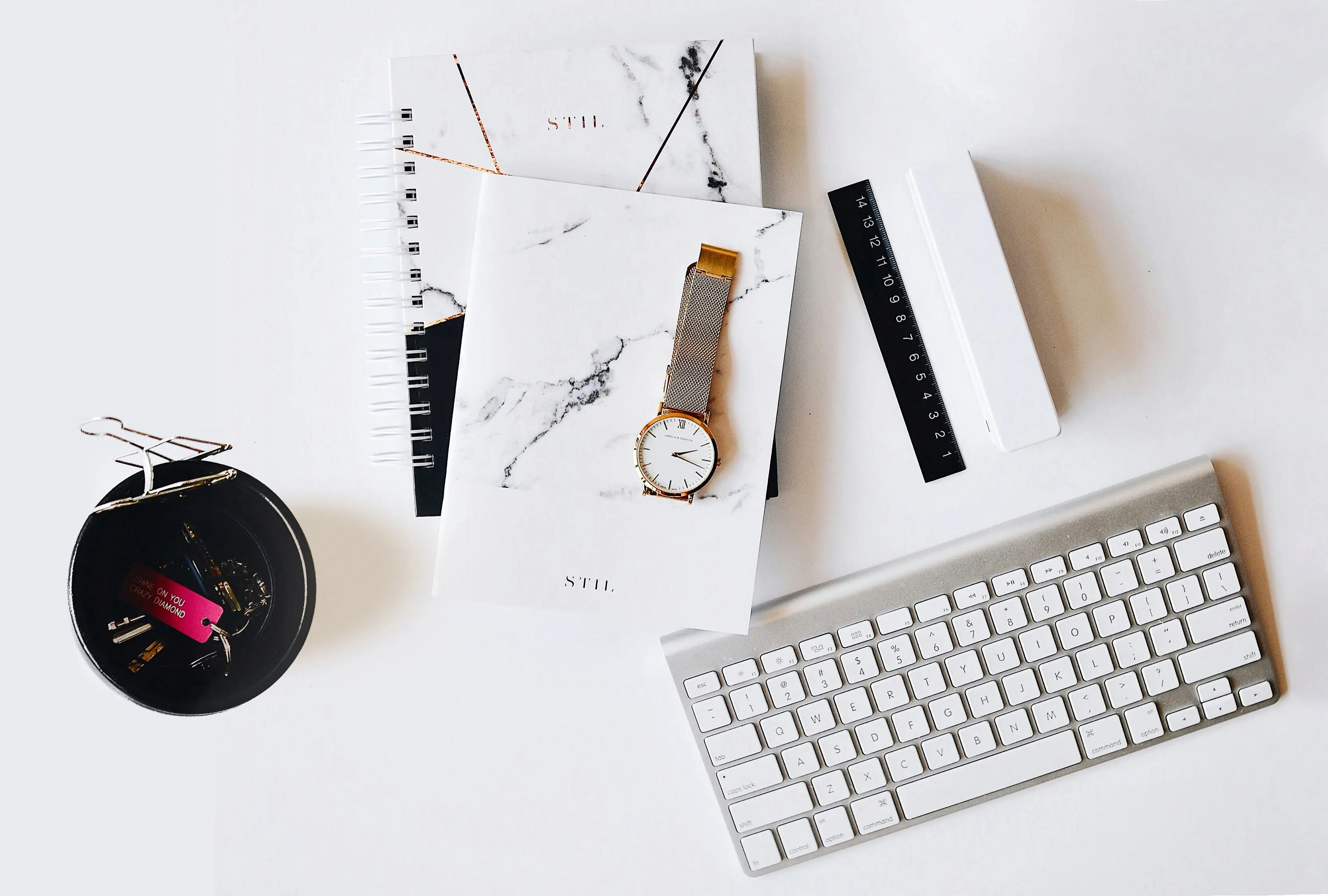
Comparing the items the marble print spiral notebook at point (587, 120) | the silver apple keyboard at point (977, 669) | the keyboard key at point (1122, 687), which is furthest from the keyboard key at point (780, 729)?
the marble print spiral notebook at point (587, 120)

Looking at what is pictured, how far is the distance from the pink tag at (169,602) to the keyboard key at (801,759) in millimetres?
383

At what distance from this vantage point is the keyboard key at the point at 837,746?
0.57 m

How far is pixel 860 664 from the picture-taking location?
562 mm

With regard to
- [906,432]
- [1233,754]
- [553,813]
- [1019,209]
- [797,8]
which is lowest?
[1233,754]

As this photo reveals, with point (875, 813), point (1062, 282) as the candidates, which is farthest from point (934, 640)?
point (1062, 282)

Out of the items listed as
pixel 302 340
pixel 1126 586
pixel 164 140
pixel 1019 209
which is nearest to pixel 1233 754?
pixel 1126 586

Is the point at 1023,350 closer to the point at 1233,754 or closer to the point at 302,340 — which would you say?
the point at 1233,754

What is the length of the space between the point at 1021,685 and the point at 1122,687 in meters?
0.07

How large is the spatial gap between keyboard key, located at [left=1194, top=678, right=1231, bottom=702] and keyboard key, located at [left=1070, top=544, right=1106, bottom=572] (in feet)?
0.37

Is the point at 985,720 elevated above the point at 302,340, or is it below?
below

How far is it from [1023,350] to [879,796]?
0.31 m

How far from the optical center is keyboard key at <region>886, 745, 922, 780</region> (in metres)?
0.57

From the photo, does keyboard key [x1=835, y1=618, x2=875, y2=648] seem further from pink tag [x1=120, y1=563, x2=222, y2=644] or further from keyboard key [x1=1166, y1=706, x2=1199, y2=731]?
pink tag [x1=120, y1=563, x2=222, y2=644]

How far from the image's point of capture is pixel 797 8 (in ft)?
1.82
